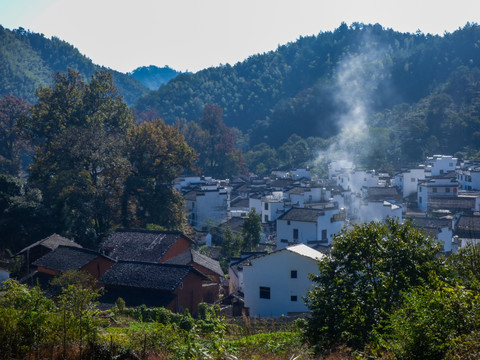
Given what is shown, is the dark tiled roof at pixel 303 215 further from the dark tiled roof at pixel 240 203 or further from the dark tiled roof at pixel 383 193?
the dark tiled roof at pixel 240 203

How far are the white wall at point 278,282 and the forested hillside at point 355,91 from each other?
135 feet

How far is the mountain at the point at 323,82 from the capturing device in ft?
263

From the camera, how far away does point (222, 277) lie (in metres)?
24.0

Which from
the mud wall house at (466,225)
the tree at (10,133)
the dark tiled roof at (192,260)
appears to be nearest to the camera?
the dark tiled roof at (192,260)

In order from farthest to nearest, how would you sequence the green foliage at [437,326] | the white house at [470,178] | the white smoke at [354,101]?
1. the white smoke at [354,101]
2. the white house at [470,178]
3. the green foliage at [437,326]

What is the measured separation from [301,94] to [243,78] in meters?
20.4

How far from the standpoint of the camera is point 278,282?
63.8ft

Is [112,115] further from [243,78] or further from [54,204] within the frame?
[243,78]

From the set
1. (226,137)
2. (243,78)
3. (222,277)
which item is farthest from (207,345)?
(243,78)

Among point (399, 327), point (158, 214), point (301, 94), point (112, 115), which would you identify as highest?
point (301, 94)

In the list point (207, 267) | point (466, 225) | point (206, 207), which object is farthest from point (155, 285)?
point (206, 207)

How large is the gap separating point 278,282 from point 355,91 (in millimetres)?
69408

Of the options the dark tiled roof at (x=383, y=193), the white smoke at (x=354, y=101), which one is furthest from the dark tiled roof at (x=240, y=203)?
the white smoke at (x=354, y=101)

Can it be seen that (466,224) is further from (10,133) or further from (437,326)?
(10,133)
